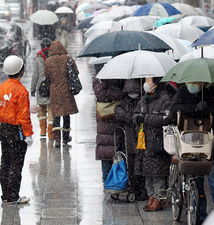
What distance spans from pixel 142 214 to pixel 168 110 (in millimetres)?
1250

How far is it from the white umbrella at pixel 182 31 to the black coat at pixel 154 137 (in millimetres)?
→ 5438

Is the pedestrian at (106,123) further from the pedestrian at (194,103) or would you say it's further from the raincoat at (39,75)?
the raincoat at (39,75)

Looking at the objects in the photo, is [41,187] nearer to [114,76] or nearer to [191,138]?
[114,76]

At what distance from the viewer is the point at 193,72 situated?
8.72m

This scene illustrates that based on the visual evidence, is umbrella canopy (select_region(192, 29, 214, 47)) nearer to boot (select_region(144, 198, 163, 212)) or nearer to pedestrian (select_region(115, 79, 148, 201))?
pedestrian (select_region(115, 79, 148, 201))

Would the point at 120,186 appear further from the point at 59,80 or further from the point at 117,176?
the point at 59,80

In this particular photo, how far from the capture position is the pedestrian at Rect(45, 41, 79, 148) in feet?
45.0

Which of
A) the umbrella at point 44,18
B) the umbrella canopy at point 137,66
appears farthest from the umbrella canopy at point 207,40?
the umbrella at point 44,18

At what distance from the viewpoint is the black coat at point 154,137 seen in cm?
953

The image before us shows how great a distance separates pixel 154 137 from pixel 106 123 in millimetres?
997

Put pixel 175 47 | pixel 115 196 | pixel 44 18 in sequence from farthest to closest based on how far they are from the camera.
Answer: pixel 44 18 < pixel 175 47 < pixel 115 196

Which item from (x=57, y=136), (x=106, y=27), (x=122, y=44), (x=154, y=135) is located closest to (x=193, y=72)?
(x=154, y=135)

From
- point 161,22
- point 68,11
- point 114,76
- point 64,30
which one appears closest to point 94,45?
point 114,76

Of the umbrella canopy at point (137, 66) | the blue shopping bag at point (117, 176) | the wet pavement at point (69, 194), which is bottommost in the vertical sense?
the wet pavement at point (69, 194)
